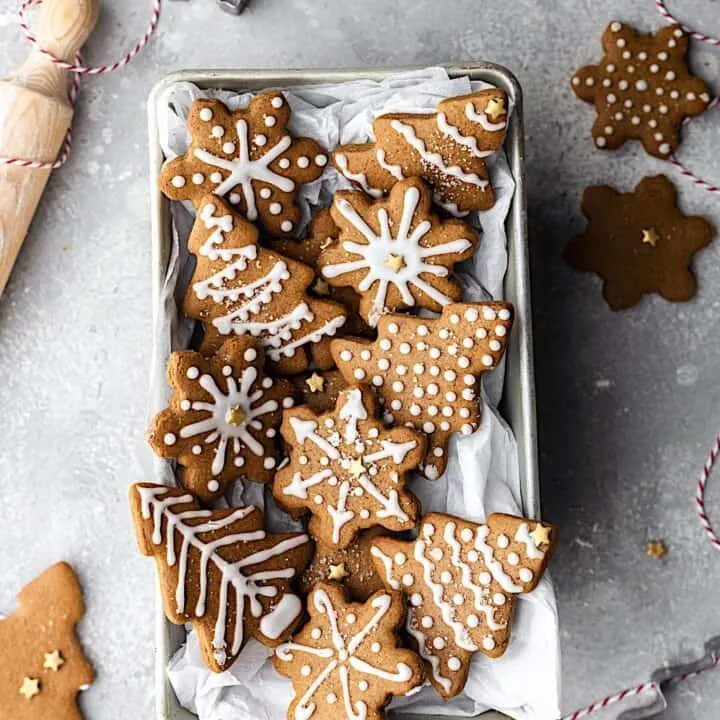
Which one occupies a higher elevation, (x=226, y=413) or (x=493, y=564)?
(x=226, y=413)

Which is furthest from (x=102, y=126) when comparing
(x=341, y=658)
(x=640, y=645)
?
(x=640, y=645)

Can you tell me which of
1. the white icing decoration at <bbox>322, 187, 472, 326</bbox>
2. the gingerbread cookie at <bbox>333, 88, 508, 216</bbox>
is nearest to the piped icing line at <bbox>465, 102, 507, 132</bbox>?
the gingerbread cookie at <bbox>333, 88, 508, 216</bbox>

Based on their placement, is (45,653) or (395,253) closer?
(395,253)

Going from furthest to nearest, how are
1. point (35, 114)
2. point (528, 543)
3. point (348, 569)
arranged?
1. point (35, 114)
2. point (348, 569)
3. point (528, 543)

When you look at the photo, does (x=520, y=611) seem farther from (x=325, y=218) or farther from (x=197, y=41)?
(x=197, y=41)

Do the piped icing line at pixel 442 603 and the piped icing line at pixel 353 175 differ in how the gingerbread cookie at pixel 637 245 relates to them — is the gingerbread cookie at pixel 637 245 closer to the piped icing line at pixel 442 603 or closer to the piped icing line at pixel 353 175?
the piped icing line at pixel 353 175

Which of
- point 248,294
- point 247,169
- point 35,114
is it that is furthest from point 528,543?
point 35,114

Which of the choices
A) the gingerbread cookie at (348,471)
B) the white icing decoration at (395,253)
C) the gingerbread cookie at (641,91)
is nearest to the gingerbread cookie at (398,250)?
the white icing decoration at (395,253)

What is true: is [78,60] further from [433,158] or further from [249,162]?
[433,158]
